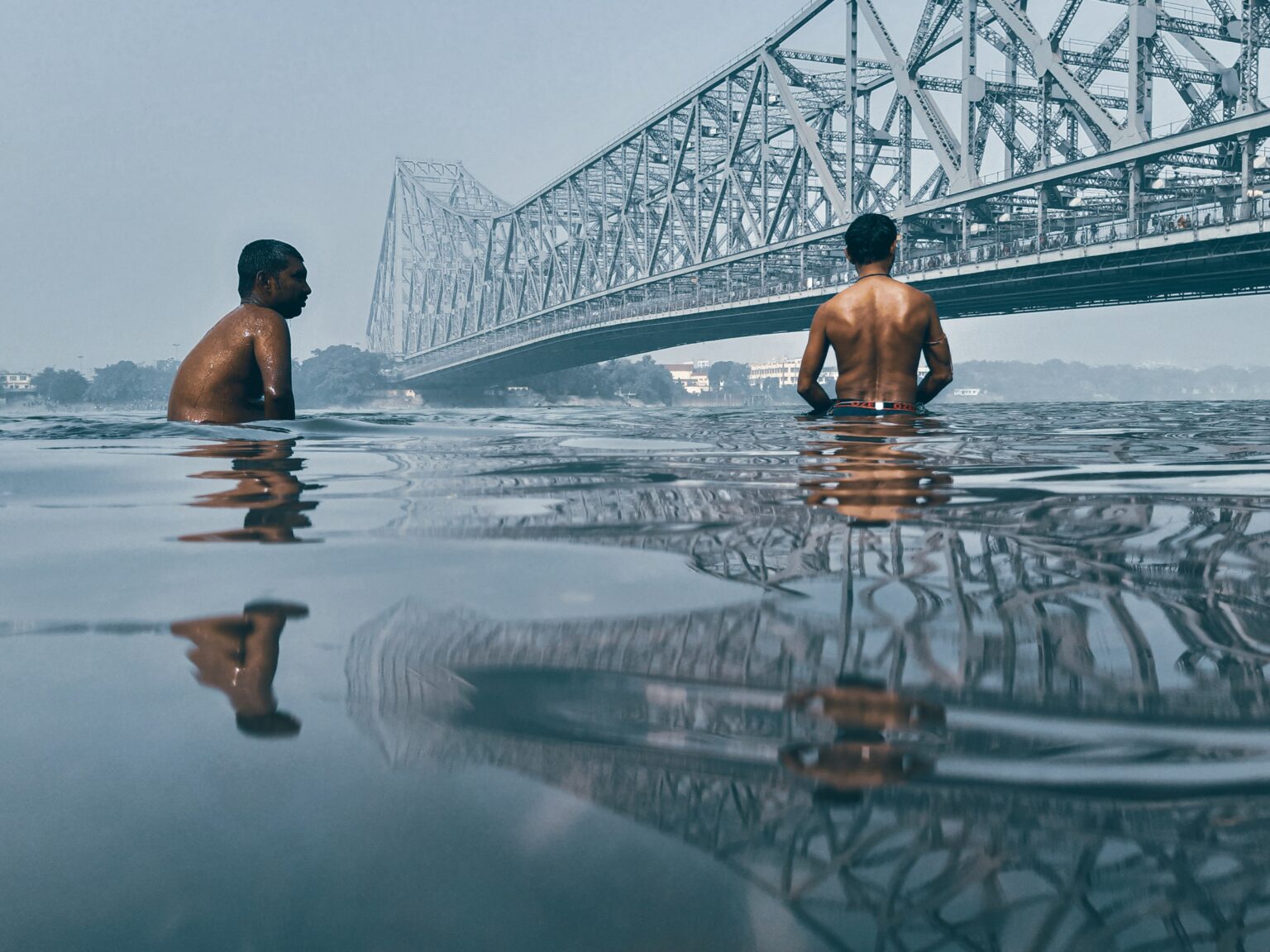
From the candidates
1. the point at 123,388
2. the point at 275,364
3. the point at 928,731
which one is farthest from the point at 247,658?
the point at 123,388

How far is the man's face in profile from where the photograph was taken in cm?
525

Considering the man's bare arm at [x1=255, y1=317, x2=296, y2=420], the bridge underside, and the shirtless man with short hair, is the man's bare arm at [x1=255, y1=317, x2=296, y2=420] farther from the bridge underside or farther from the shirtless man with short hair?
the bridge underside

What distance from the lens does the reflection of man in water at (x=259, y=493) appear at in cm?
188

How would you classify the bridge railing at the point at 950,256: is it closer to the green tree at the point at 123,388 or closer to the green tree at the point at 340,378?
the green tree at the point at 340,378

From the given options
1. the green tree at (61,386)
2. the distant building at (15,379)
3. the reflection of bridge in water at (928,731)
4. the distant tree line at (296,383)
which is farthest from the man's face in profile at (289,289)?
the distant building at (15,379)

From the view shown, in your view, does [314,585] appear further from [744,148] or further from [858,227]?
[744,148]

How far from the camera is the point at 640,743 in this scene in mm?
738

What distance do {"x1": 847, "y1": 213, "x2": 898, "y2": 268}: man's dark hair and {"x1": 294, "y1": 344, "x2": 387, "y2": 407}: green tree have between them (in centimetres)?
6293

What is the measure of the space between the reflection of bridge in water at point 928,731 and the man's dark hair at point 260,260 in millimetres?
4340

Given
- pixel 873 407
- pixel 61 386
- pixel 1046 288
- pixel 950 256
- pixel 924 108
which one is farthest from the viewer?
pixel 61 386

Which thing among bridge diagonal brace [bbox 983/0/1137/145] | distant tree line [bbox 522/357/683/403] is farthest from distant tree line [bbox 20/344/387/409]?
bridge diagonal brace [bbox 983/0/1137/145]

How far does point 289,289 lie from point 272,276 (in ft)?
0.35

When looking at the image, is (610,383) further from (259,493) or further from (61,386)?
(259,493)

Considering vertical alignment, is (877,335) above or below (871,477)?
above
